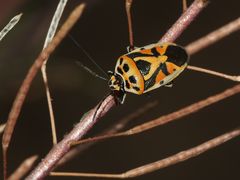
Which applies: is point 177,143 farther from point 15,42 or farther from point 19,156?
point 15,42

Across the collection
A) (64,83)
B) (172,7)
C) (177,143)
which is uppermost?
(64,83)

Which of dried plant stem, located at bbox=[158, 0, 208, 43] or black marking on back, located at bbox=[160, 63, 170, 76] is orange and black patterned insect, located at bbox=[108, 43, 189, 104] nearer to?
black marking on back, located at bbox=[160, 63, 170, 76]

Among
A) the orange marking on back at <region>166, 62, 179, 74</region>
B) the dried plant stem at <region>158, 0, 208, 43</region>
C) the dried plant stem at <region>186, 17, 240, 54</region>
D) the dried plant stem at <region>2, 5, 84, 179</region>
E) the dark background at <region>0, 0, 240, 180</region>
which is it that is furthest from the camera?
the dark background at <region>0, 0, 240, 180</region>

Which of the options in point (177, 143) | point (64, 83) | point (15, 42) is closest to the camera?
point (15, 42)

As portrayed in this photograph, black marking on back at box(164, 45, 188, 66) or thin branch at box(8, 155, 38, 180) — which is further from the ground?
thin branch at box(8, 155, 38, 180)

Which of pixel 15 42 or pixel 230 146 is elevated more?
pixel 15 42

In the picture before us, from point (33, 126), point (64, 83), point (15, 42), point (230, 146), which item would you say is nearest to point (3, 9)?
point (15, 42)

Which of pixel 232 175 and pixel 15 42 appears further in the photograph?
pixel 232 175

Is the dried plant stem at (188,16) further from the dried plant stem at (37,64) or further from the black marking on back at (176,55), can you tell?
the dried plant stem at (37,64)

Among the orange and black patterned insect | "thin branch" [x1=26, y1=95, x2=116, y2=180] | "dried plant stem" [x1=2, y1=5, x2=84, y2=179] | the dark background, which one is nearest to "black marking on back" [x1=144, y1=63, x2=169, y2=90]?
the orange and black patterned insect
